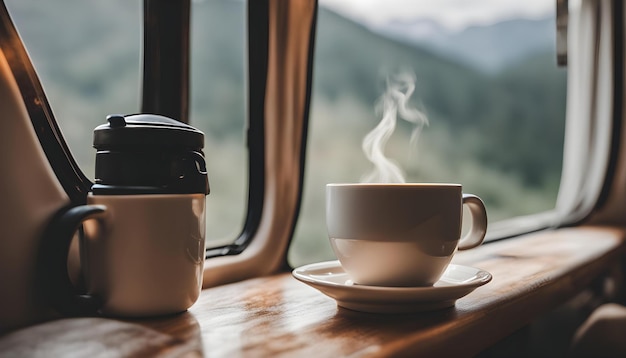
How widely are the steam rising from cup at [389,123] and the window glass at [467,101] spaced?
3808 mm

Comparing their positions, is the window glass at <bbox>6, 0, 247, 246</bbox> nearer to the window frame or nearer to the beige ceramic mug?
the window frame

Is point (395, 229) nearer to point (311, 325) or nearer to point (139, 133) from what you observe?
point (311, 325)

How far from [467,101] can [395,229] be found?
220 inches

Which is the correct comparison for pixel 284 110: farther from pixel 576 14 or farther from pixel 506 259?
pixel 576 14

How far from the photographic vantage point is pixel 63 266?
0.60 m

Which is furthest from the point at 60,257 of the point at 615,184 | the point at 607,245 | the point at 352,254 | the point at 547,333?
the point at 615,184

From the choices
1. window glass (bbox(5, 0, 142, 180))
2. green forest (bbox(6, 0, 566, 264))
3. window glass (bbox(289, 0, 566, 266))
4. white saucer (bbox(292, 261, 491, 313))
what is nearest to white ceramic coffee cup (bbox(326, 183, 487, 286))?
white saucer (bbox(292, 261, 491, 313))

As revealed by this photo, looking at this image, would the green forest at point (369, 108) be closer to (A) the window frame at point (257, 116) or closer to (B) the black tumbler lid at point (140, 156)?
(A) the window frame at point (257, 116)

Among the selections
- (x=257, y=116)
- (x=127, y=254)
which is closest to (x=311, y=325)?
(x=127, y=254)

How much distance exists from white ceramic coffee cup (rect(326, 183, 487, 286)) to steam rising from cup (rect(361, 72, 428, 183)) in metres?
0.16

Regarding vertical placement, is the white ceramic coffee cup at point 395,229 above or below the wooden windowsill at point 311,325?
above

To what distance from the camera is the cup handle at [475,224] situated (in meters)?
0.73

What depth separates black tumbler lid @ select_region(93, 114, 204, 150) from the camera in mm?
592

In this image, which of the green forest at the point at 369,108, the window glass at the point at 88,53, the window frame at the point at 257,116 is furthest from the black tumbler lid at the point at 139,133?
the green forest at the point at 369,108
